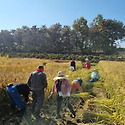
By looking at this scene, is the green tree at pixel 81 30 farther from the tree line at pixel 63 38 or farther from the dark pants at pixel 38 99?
the dark pants at pixel 38 99

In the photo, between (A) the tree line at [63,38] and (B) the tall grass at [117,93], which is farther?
(A) the tree line at [63,38]

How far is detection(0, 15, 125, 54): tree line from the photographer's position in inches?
1586

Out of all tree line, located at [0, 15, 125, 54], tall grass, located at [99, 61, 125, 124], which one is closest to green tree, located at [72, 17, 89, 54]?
tree line, located at [0, 15, 125, 54]

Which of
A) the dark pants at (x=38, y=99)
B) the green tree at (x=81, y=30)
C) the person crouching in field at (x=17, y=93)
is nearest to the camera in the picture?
the person crouching in field at (x=17, y=93)

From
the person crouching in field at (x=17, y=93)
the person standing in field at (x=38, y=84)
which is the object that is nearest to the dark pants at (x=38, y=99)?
the person standing in field at (x=38, y=84)

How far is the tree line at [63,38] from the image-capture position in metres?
40.3

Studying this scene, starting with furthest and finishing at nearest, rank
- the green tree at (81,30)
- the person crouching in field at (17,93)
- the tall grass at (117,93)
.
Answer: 1. the green tree at (81,30)
2. the person crouching in field at (17,93)
3. the tall grass at (117,93)

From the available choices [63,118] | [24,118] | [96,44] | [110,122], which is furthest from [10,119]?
[96,44]

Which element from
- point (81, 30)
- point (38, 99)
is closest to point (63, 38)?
point (81, 30)

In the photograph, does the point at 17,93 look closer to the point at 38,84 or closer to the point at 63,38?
the point at 38,84

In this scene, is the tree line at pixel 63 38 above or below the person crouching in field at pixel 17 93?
above

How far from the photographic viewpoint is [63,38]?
40812mm

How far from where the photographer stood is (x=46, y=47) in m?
→ 41.3

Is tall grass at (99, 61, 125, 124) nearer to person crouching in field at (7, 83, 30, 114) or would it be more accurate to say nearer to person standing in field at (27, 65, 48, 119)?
person standing in field at (27, 65, 48, 119)
